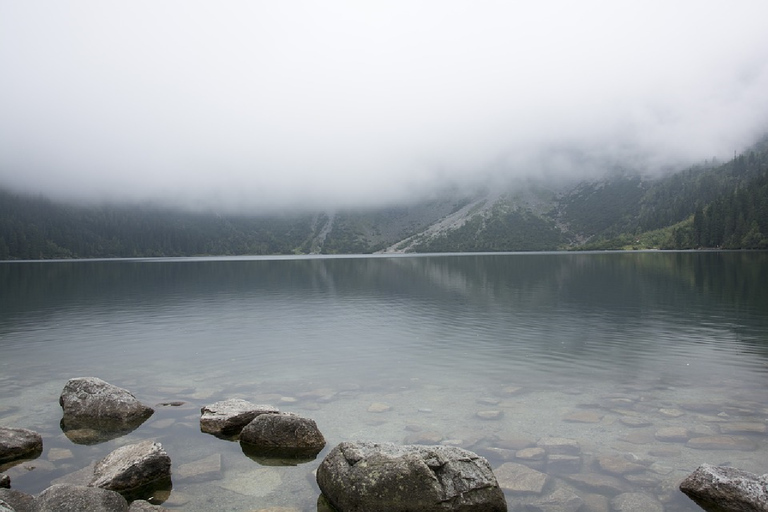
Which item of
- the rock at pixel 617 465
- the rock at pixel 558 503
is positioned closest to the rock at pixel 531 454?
the rock at pixel 617 465

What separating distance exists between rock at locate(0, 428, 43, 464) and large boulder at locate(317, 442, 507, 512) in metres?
12.6

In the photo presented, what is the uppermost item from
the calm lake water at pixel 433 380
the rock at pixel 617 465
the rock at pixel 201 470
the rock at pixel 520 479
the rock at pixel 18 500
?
the rock at pixel 18 500

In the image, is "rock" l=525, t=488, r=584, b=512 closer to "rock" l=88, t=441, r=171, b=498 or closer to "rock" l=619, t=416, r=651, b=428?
"rock" l=619, t=416, r=651, b=428

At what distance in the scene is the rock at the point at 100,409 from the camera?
22.3m

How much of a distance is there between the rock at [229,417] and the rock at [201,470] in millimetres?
2659

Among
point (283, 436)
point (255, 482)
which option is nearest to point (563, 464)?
point (283, 436)

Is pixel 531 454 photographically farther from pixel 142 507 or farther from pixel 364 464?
pixel 142 507

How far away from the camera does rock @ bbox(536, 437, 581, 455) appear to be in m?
18.8

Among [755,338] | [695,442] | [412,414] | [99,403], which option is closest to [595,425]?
[695,442]

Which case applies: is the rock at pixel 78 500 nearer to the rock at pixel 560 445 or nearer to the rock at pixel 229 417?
the rock at pixel 229 417

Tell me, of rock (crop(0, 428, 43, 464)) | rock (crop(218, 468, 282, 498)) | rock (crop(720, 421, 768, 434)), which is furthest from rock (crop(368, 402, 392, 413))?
rock (crop(720, 421, 768, 434))

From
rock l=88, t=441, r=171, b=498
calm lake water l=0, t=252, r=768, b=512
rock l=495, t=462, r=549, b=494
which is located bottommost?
calm lake water l=0, t=252, r=768, b=512

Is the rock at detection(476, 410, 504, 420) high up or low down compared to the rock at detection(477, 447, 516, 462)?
down

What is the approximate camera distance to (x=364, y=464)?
15234 mm
